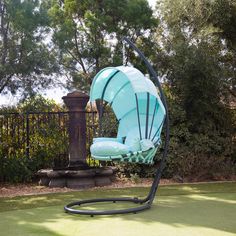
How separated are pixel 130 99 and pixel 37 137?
5.29m

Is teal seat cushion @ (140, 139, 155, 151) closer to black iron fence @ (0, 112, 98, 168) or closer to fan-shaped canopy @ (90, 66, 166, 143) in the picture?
fan-shaped canopy @ (90, 66, 166, 143)

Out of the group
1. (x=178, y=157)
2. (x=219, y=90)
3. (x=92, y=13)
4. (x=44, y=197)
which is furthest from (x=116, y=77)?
(x=92, y=13)

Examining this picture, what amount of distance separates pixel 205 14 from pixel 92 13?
3.78 m

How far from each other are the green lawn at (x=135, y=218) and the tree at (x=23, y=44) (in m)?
4.24

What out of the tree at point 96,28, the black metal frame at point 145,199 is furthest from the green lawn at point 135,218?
the tree at point 96,28

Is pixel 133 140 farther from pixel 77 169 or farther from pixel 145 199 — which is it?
pixel 77 169

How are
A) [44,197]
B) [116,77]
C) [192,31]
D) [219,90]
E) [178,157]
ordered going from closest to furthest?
[116,77] → [44,197] → [178,157] → [219,90] → [192,31]

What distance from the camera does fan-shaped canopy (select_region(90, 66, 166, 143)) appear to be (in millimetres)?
5523

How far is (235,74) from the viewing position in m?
12.6

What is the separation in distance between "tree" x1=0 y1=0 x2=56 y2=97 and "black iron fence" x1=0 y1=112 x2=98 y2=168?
118 centimetres

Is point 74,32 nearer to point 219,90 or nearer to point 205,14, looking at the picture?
point 205,14

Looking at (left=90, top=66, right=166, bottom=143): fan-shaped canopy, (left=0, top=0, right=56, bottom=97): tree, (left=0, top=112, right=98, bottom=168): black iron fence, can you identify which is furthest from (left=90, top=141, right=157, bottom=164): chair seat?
(left=0, top=0, right=56, bottom=97): tree

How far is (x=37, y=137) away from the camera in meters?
10.9

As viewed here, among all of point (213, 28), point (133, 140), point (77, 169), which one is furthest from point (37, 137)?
point (213, 28)
